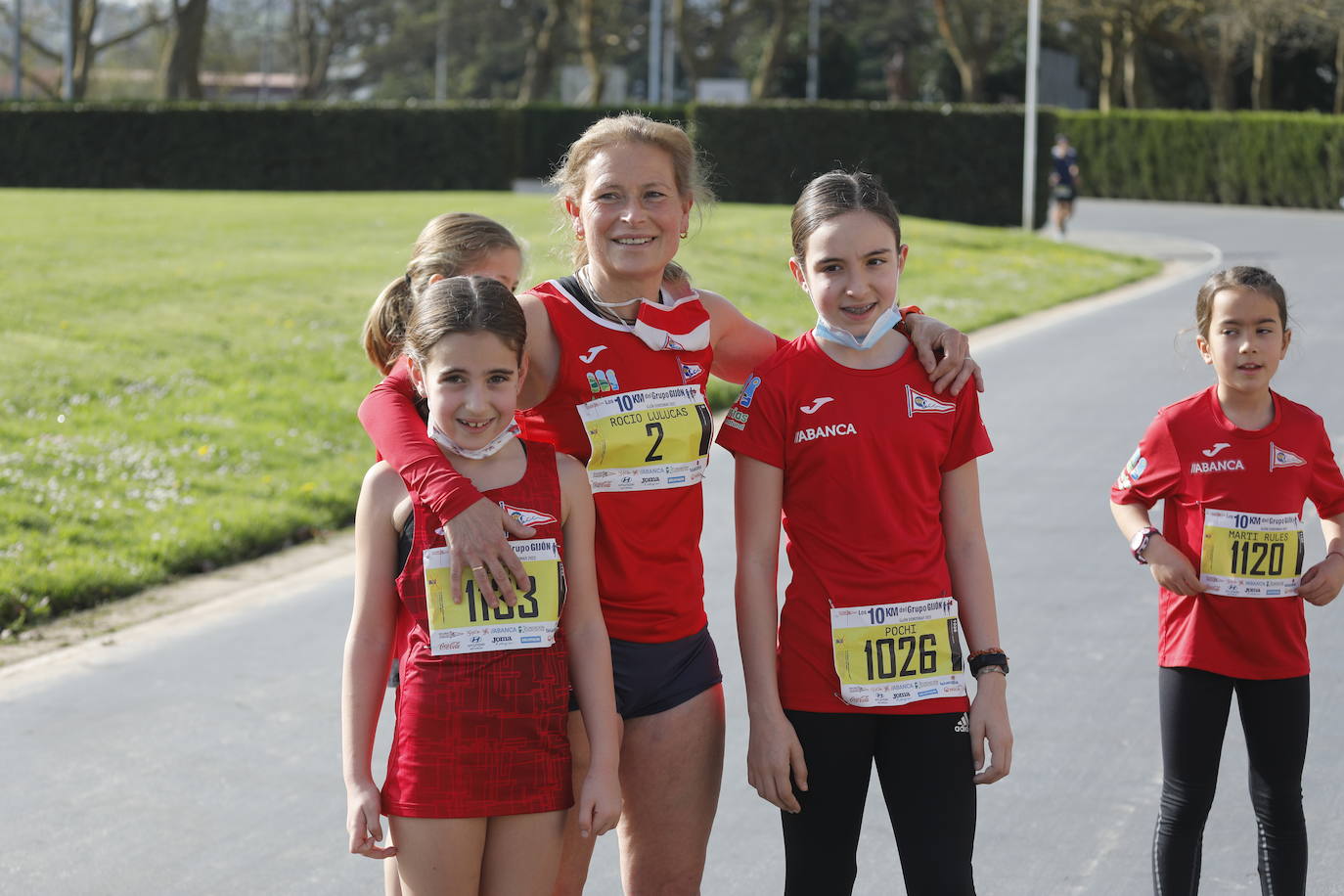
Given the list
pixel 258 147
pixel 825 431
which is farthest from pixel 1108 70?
pixel 825 431

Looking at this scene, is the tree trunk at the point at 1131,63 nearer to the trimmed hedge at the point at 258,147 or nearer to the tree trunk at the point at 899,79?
the tree trunk at the point at 899,79

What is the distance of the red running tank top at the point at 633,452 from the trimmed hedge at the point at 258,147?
3512 centimetres

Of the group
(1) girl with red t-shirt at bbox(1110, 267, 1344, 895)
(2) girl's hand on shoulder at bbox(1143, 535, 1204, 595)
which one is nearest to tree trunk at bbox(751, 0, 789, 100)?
(1) girl with red t-shirt at bbox(1110, 267, 1344, 895)

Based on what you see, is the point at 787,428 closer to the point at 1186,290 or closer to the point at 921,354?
the point at 921,354

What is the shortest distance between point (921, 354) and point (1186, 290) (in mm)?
17671

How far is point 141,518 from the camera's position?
26.7 feet

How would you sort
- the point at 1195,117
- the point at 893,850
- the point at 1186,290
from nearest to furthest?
the point at 893,850, the point at 1186,290, the point at 1195,117

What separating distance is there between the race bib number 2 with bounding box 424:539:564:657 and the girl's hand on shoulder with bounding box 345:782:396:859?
285 mm

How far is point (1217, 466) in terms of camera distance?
11.9 feet

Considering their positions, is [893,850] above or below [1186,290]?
below

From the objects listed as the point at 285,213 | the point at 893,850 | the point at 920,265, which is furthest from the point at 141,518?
the point at 285,213

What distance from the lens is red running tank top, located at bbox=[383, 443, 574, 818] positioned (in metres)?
2.87

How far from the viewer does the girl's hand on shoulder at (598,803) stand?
2.94 meters

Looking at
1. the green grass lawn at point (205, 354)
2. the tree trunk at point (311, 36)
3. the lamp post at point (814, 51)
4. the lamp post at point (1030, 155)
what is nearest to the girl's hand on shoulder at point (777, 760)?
the green grass lawn at point (205, 354)
